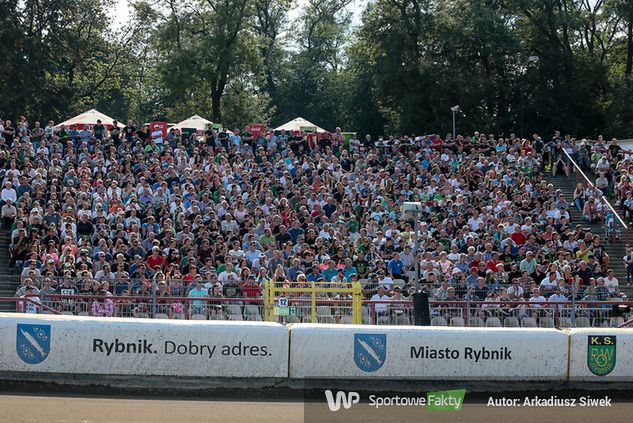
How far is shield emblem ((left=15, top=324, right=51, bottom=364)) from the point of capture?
14430 mm

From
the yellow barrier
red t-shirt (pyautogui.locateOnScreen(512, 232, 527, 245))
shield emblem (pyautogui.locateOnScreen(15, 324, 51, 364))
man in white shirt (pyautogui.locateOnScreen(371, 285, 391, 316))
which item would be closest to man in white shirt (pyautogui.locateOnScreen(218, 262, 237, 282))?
the yellow barrier

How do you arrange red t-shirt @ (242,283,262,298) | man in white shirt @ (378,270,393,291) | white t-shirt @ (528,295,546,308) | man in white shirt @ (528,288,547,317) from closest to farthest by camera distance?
red t-shirt @ (242,283,262,298) < man in white shirt @ (528,288,547,317) < white t-shirt @ (528,295,546,308) < man in white shirt @ (378,270,393,291)

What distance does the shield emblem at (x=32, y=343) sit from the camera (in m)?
14.4

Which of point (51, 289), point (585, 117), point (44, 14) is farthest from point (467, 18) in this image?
point (51, 289)

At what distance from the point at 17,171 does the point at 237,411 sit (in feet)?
42.6

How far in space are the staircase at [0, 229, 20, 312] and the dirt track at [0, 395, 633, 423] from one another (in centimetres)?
385

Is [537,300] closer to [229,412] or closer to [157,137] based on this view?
[229,412]

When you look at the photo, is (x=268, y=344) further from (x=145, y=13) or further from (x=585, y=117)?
(x=145, y=13)

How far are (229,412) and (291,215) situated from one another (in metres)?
11.1

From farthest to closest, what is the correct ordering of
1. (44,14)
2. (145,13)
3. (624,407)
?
(145,13) → (44,14) → (624,407)

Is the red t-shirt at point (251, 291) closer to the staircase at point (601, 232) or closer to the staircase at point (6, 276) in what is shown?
the staircase at point (6, 276)

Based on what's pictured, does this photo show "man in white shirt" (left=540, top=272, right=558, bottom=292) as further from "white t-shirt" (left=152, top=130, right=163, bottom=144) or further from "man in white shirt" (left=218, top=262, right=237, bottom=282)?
"white t-shirt" (left=152, top=130, right=163, bottom=144)

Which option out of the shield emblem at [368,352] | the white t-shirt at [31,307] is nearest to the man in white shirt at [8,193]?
the white t-shirt at [31,307]

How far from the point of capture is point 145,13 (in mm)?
53938
